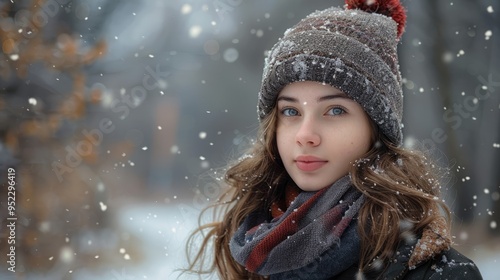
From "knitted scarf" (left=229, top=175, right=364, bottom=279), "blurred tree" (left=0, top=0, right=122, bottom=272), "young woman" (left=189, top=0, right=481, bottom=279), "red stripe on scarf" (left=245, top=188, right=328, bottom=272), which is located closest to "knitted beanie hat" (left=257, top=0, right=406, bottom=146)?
"young woman" (left=189, top=0, right=481, bottom=279)

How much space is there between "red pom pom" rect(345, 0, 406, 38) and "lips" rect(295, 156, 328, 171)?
2.14ft

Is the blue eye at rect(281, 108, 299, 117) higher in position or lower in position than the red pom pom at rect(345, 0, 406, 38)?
lower

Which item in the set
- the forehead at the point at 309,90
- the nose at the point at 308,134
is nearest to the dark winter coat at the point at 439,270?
the nose at the point at 308,134

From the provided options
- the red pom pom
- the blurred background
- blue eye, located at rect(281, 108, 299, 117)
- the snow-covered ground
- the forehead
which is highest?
the red pom pom

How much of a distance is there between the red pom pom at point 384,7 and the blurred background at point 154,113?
2.18 meters

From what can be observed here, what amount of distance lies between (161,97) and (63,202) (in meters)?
1.23

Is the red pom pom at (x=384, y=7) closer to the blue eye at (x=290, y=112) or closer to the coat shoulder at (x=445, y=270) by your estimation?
the blue eye at (x=290, y=112)

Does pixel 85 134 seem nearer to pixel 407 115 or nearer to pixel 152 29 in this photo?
pixel 152 29

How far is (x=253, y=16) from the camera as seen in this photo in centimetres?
475

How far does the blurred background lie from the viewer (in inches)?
164

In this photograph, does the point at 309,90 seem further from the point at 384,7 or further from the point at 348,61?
the point at 384,7

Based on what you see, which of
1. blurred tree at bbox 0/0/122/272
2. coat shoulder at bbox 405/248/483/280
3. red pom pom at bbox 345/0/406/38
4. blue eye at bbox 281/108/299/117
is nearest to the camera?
coat shoulder at bbox 405/248/483/280

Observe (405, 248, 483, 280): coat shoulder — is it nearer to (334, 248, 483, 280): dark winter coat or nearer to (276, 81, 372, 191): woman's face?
(334, 248, 483, 280): dark winter coat

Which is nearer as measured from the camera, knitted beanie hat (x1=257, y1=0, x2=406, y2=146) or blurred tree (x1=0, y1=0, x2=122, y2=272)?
knitted beanie hat (x1=257, y1=0, x2=406, y2=146)
